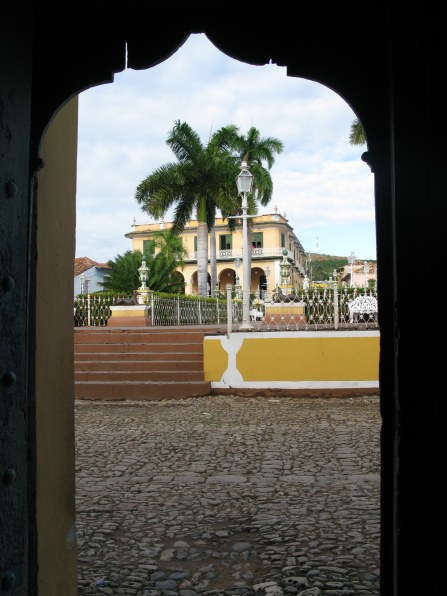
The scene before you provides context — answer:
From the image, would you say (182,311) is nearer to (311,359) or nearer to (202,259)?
(311,359)

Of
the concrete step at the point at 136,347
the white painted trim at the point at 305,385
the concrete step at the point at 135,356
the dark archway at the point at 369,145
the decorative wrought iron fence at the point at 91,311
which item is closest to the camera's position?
the dark archway at the point at 369,145

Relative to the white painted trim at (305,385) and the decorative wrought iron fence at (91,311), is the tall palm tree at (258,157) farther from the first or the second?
the white painted trim at (305,385)

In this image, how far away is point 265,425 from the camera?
7.56 m

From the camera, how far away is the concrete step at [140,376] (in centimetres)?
1041

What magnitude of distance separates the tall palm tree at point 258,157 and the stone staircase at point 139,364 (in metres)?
17.7

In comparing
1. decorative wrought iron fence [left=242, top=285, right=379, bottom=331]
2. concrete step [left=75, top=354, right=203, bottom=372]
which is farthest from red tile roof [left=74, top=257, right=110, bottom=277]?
decorative wrought iron fence [left=242, top=285, right=379, bottom=331]

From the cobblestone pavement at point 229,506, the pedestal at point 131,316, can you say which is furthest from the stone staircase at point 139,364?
the pedestal at point 131,316

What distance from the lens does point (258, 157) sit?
28844 millimetres

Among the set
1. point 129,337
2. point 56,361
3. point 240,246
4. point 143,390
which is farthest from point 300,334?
point 240,246

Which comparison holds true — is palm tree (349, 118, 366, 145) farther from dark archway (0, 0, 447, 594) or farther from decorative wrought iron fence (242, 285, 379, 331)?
dark archway (0, 0, 447, 594)

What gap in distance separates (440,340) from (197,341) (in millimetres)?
9635

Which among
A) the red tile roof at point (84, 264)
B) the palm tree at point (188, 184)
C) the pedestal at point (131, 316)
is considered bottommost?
the pedestal at point (131, 316)

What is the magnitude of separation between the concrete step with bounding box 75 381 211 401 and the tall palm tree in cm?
1961

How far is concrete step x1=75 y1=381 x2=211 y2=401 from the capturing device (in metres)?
10.0
